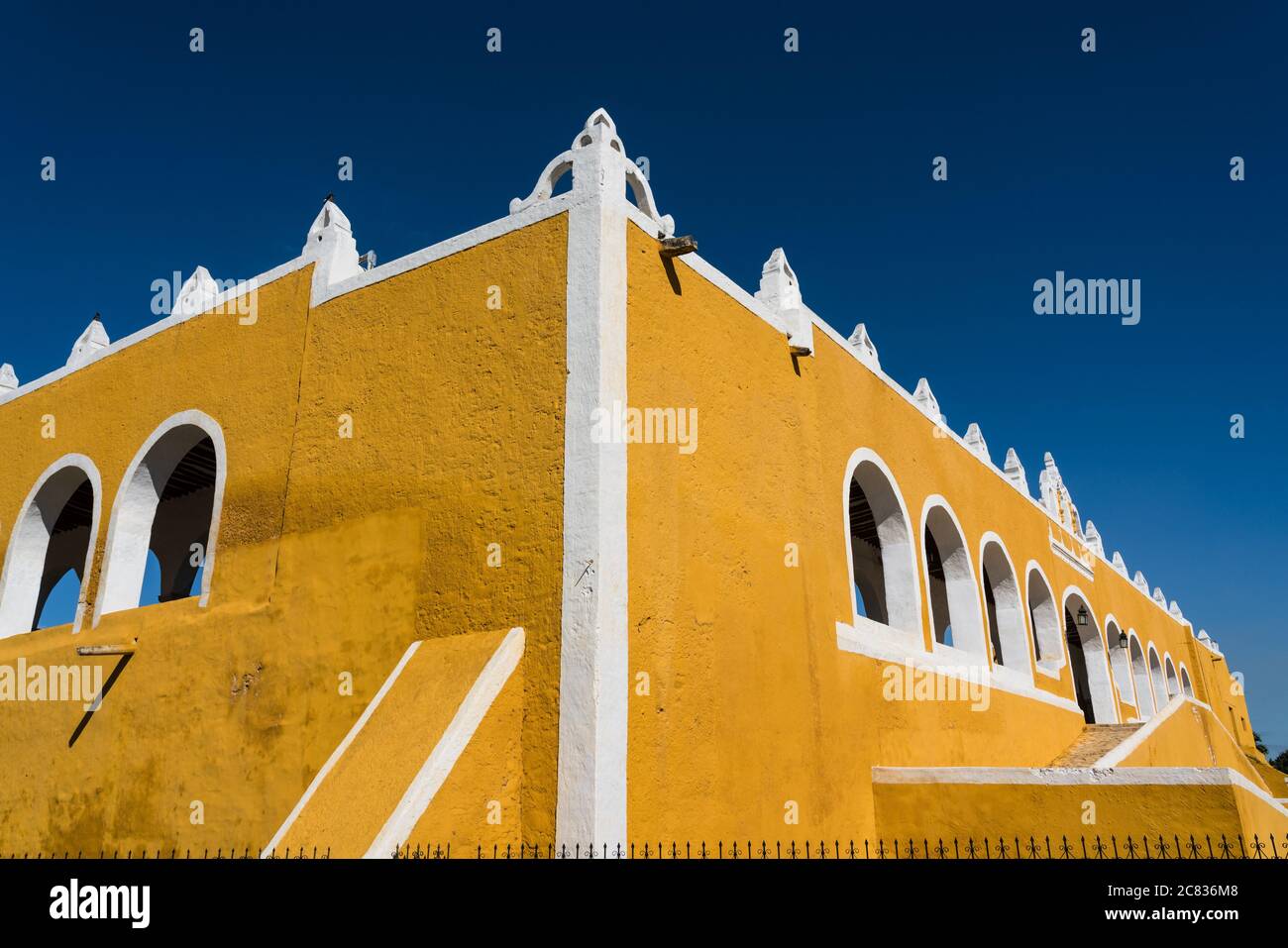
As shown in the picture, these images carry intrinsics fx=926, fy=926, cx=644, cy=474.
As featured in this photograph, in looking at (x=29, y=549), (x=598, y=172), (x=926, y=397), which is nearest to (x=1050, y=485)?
(x=926, y=397)

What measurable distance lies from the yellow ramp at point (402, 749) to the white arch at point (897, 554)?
4.55 metres

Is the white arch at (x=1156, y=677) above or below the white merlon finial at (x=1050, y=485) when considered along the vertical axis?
below

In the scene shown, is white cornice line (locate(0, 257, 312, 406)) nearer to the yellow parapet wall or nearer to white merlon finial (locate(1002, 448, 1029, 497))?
the yellow parapet wall

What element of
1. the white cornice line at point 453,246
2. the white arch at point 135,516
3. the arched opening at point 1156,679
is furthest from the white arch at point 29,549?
the arched opening at point 1156,679

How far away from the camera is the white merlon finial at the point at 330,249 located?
7.34m

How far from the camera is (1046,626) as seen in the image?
13.6 metres

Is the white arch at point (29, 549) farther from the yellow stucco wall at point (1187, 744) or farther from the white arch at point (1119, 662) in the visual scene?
the white arch at point (1119, 662)

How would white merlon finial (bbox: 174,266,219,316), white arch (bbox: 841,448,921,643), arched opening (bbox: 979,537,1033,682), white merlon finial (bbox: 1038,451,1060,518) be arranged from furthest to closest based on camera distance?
white merlon finial (bbox: 1038,451,1060,518)
arched opening (bbox: 979,537,1033,682)
white arch (bbox: 841,448,921,643)
white merlon finial (bbox: 174,266,219,316)

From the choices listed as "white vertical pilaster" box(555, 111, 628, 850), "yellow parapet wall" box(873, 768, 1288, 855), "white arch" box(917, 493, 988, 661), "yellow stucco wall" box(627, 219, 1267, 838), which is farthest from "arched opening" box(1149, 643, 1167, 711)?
"white vertical pilaster" box(555, 111, 628, 850)

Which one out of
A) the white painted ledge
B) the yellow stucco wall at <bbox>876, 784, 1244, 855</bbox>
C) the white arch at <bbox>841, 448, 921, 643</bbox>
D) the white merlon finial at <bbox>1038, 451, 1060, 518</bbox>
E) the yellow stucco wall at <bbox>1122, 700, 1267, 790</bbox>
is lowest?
the yellow stucco wall at <bbox>876, 784, 1244, 855</bbox>

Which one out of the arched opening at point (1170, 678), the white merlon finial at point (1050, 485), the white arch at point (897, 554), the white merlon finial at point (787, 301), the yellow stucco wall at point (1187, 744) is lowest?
the yellow stucco wall at point (1187, 744)

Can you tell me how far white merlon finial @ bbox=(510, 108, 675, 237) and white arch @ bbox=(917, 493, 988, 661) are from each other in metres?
5.15

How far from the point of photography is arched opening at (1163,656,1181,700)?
72.4ft

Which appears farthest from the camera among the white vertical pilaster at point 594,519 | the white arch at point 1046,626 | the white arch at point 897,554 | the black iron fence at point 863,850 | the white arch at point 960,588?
the white arch at point 1046,626
